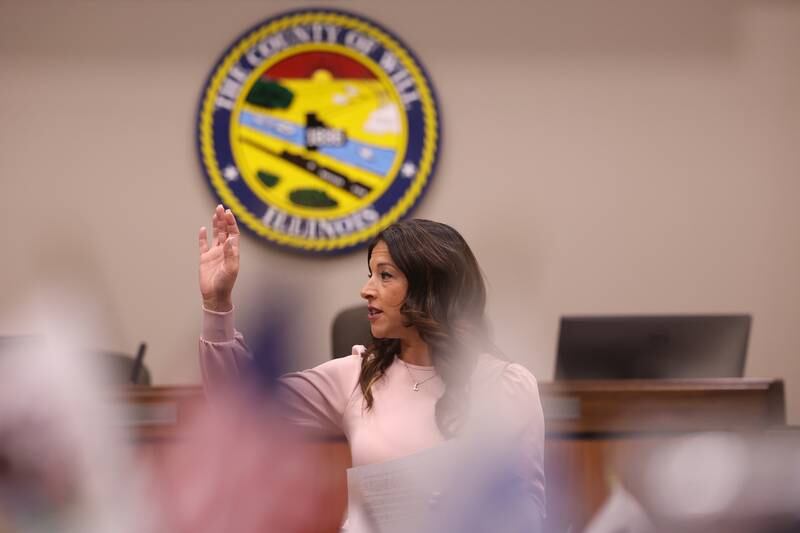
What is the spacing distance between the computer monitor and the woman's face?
0.86 meters

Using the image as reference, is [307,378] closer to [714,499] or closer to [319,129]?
[714,499]

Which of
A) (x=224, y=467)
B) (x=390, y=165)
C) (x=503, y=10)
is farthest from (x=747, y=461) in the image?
(x=503, y=10)

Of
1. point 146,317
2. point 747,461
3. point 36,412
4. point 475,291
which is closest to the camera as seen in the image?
point 36,412

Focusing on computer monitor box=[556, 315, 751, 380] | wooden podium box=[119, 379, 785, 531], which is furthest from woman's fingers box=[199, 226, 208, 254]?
computer monitor box=[556, 315, 751, 380]

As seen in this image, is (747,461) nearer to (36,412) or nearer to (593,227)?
(36,412)

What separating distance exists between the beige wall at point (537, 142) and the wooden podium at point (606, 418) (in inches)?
49.1

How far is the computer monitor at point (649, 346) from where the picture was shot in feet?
6.15

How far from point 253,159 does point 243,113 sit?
0.53 ft

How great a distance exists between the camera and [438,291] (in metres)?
1.07

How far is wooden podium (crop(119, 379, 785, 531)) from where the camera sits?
1.49 metres

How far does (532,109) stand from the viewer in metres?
3.15

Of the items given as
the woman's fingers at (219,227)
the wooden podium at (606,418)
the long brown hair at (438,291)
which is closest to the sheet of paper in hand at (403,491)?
the long brown hair at (438,291)

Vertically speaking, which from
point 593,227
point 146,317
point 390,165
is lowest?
point 146,317

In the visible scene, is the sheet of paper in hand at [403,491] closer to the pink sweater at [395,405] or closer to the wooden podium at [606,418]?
the pink sweater at [395,405]
